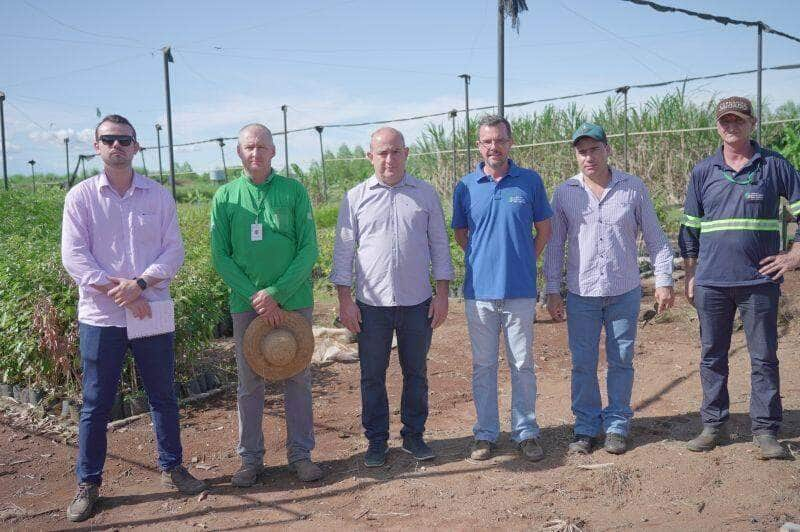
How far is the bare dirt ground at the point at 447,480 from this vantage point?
3.55 m

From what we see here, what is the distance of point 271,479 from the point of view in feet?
13.7

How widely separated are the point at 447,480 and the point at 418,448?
363 millimetres

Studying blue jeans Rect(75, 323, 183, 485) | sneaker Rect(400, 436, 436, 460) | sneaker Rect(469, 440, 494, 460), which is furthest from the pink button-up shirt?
sneaker Rect(469, 440, 494, 460)

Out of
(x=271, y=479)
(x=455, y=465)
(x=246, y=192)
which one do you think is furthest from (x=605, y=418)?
(x=246, y=192)

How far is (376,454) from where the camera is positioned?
4.23 m

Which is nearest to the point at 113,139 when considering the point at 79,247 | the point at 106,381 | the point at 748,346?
the point at 79,247

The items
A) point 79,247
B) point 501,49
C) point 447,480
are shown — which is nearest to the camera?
point 79,247

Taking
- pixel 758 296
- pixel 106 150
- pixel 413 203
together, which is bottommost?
pixel 758 296

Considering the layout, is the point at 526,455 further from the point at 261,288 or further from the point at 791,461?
the point at 261,288

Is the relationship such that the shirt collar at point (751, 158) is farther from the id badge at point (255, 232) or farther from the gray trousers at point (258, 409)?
the id badge at point (255, 232)

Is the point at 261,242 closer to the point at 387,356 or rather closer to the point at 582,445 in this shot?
the point at 387,356

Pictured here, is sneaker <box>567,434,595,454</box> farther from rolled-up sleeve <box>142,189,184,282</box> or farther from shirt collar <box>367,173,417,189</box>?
rolled-up sleeve <box>142,189,184,282</box>

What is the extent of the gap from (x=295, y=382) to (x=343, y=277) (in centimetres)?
69

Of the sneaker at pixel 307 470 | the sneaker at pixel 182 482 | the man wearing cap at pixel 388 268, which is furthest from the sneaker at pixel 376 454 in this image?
the sneaker at pixel 182 482
